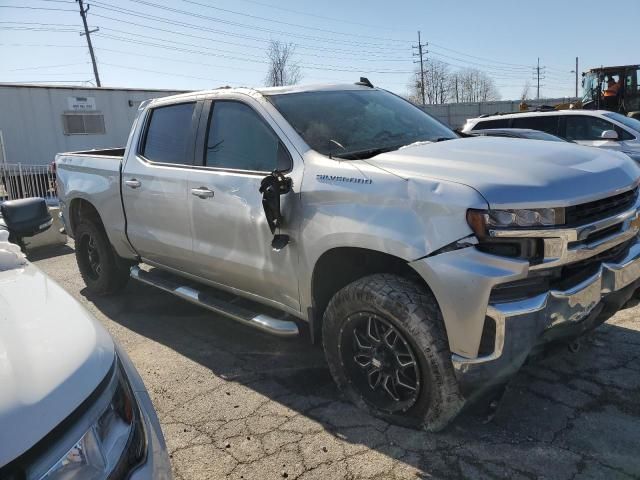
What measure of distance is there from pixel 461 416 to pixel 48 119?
1834 cm

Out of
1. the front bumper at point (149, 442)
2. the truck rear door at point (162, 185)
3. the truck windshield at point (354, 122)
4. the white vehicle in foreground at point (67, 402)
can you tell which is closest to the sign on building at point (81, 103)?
the truck rear door at point (162, 185)

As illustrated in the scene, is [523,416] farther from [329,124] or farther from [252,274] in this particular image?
[329,124]

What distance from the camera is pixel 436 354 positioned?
2617 millimetres

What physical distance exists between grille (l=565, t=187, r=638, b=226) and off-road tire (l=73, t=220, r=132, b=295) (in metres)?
4.28

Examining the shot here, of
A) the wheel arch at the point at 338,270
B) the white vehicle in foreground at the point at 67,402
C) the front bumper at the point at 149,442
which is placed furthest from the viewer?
the wheel arch at the point at 338,270

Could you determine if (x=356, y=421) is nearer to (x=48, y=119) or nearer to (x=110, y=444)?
(x=110, y=444)

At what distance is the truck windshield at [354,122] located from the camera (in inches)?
132

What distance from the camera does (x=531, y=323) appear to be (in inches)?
95.2

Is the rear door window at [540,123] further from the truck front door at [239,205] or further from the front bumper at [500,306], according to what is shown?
the front bumper at [500,306]

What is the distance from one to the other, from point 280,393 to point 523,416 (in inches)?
56.3

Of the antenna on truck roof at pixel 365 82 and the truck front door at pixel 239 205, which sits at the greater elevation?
the antenna on truck roof at pixel 365 82

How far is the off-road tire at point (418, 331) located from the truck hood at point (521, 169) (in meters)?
0.58

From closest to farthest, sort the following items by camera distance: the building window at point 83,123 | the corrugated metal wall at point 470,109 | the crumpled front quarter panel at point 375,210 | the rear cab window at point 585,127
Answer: the crumpled front quarter panel at point 375,210 → the rear cab window at point 585,127 → the building window at point 83,123 → the corrugated metal wall at point 470,109

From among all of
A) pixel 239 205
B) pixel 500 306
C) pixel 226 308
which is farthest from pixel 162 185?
pixel 500 306
